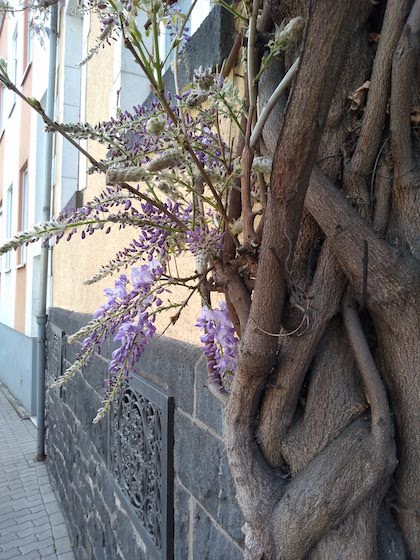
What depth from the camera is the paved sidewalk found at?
170 inches

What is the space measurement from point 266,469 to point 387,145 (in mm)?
637

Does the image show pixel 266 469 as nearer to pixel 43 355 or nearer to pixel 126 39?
pixel 126 39

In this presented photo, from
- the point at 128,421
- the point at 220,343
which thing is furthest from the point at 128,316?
the point at 128,421

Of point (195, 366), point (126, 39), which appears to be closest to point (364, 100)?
point (126, 39)

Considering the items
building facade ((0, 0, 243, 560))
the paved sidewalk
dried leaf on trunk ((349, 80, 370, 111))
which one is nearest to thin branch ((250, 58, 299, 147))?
dried leaf on trunk ((349, 80, 370, 111))

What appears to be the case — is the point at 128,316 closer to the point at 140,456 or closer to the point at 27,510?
the point at 140,456

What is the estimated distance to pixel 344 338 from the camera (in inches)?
33.7

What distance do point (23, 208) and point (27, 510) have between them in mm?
6710

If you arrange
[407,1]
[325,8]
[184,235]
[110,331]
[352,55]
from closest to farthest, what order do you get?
1. [325,8]
2. [407,1]
3. [352,55]
4. [184,235]
5. [110,331]

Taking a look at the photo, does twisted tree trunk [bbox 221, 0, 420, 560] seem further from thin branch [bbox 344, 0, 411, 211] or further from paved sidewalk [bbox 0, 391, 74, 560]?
paved sidewalk [bbox 0, 391, 74, 560]

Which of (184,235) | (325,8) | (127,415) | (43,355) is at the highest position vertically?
(325,8)

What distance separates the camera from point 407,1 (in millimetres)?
761

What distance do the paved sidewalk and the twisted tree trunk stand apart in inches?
167

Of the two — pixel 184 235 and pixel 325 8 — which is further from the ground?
pixel 325 8
